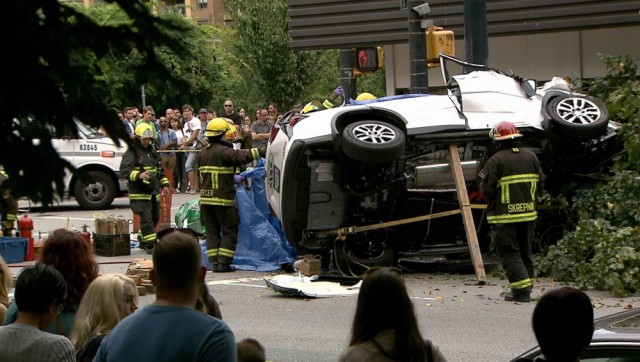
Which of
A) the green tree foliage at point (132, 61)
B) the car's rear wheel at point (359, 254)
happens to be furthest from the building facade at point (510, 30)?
the green tree foliage at point (132, 61)

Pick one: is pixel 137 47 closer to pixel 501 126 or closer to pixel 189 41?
pixel 189 41

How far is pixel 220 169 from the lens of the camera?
13234mm

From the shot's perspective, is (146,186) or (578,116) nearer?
(578,116)

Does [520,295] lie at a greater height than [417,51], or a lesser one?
lesser

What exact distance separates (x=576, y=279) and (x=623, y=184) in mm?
1206

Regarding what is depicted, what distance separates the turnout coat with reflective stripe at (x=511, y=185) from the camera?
1070 cm

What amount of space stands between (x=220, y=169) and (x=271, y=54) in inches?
802

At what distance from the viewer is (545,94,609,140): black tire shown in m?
11.8

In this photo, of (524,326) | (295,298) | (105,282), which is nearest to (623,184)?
(524,326)

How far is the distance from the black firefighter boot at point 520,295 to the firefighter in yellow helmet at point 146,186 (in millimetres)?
5519

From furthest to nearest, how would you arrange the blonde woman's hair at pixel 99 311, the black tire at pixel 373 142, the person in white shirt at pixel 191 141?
the person in white shirt at pixel 191 141 < the black tire at pixel 373 142 < the blonde woman's hair at pixel 99 311

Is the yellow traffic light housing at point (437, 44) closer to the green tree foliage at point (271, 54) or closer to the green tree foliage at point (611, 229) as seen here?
the green tree foliage at point (611, 229)

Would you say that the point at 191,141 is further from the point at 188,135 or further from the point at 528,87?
the point at 528,87

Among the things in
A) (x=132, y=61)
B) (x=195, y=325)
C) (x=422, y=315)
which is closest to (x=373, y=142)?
(x=422, y=315)
